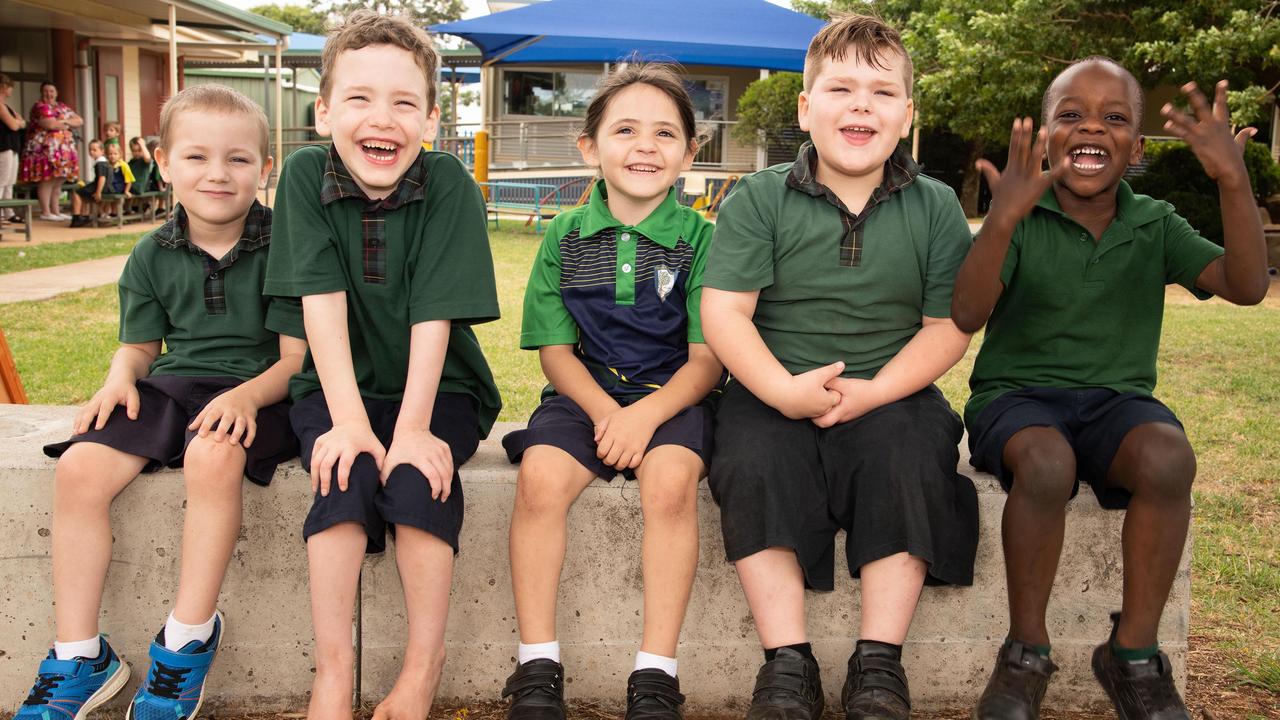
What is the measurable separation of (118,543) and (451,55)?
773 inches

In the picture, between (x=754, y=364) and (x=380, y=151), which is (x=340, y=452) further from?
(x=754, y=364)

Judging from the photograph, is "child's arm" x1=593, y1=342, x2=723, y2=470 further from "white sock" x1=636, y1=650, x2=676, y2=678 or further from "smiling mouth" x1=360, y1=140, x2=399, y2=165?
"smiling mouth" x1=360, y1=140, x2=399, y2=165

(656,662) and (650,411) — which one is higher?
(650,411)

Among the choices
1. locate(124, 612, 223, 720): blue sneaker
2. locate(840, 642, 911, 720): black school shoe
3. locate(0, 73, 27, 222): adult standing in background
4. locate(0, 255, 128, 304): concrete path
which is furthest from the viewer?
locate(0, 73, 27, 222): adult standing in background

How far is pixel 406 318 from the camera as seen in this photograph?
271cm

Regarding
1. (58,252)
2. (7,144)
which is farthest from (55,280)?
(7,144)

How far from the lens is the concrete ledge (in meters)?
2.59

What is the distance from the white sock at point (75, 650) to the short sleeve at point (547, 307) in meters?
1.15

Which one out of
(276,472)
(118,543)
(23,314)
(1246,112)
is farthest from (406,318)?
(1246,112)

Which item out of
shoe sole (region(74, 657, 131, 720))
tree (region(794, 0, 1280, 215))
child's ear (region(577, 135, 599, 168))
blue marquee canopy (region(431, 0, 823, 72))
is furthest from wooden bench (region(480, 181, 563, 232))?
shoe sole (region(74, 657, 131, 720))

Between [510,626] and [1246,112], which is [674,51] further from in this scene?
[510,626]

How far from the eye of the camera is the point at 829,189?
2777 millimetres

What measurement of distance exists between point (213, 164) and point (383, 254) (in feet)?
1.86

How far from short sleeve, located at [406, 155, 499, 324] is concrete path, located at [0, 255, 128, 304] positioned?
20.0 ft
